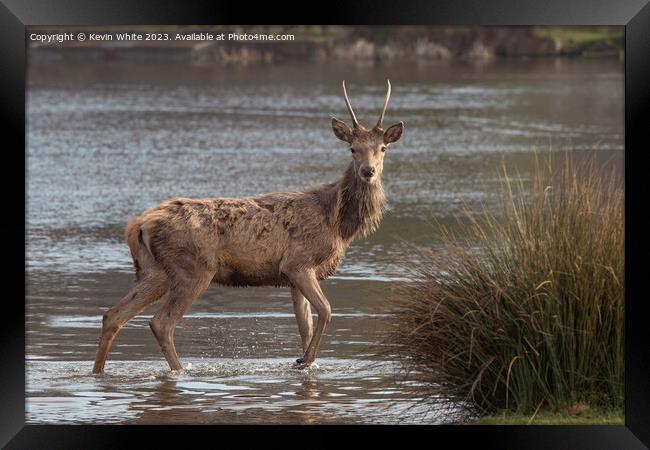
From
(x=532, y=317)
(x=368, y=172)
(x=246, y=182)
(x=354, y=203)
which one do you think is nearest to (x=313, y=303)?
(x=354, y=203)

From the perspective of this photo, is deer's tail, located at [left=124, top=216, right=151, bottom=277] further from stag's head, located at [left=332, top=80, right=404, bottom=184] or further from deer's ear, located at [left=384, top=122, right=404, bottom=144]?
deer's ear, located at [left=384, top=122, right=404, bottom=144]

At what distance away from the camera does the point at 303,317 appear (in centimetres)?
1270

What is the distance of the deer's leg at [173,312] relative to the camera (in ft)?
40.2

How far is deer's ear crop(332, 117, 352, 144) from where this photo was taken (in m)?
12.6

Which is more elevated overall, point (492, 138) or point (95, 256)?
point (492, 138)

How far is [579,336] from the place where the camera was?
9.95 meters

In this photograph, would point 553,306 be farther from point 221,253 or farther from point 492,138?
point 492,138

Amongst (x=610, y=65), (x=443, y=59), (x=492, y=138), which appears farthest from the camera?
(x=443, y=59)

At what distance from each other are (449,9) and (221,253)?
402 cm

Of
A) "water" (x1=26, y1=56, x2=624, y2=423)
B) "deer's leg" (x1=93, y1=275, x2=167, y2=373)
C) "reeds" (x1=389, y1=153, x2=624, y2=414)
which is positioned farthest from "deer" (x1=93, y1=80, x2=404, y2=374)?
"reeds" (x1=389, y1=153, x2=624, y2=414)

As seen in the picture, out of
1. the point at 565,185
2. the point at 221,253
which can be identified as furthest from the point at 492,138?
the point at 565,185

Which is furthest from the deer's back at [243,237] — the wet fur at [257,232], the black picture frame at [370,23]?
the black picture frame at [370,23]

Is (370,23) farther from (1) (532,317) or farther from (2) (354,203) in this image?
(2) (354,203)

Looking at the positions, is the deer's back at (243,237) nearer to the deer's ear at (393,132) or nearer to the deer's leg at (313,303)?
the deer's leg at (313,303)
